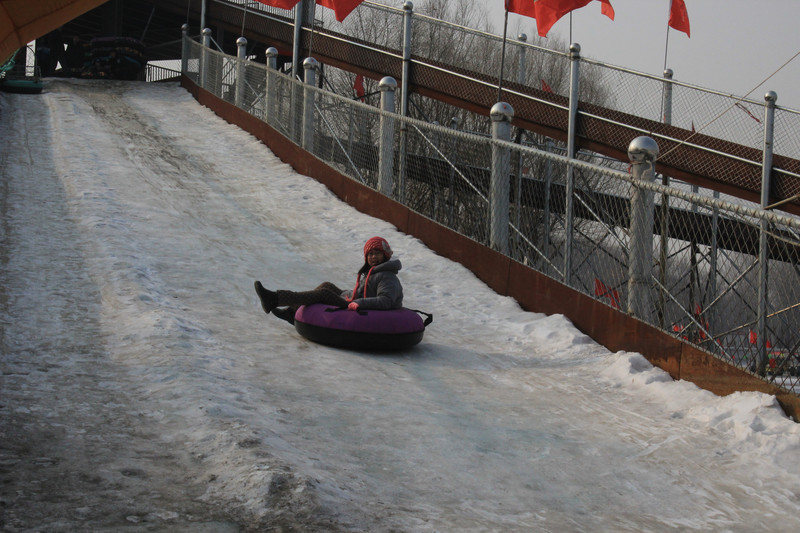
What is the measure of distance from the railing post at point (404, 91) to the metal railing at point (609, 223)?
0.03m

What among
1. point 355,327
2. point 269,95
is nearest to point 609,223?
point 355,327

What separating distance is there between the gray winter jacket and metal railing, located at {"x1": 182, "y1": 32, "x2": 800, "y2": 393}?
2077 millimetres

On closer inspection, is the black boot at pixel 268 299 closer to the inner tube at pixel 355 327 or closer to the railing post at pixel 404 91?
the inner tube at pixel 355 327

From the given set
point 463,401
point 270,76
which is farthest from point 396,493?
point 270,76

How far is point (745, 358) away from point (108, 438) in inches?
193

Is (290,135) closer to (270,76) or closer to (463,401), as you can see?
(270,76)

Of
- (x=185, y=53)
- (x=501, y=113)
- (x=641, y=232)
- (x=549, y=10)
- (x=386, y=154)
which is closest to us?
(x=641, y=232)

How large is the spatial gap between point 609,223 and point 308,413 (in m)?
4.58

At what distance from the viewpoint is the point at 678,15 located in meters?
15.5

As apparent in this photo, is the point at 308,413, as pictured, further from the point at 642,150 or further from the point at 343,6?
the point at 343,6

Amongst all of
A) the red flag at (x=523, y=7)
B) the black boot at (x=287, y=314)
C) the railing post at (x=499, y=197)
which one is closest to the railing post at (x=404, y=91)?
the railing post at (x=499, y=197)

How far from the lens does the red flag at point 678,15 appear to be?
609 inches

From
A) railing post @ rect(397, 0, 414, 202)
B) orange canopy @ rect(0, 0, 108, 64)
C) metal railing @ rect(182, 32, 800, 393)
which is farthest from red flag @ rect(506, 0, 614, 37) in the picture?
orange canopy @ rect(0, 0, 108, 64)

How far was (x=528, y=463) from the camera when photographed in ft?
16.1
